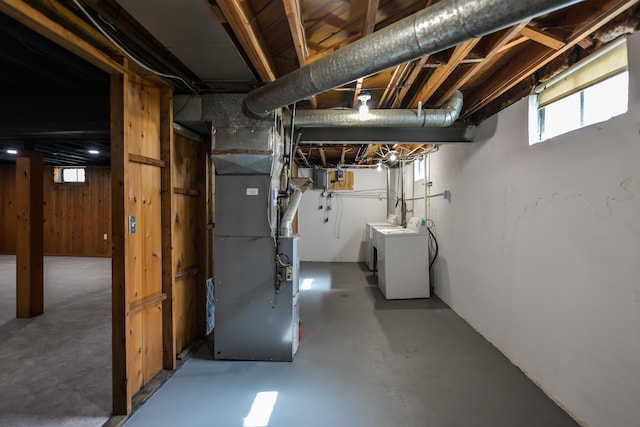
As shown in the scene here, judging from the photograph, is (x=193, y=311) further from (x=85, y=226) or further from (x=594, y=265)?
(x=85, y=226)

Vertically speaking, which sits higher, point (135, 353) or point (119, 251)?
point (119, 251)

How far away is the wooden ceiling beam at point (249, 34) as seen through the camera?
1.41 meters

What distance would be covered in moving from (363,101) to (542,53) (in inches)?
47.6

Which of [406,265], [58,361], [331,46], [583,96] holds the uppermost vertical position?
[331,46]

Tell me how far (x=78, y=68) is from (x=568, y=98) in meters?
3.39

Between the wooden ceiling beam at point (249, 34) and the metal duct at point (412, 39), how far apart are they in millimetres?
164

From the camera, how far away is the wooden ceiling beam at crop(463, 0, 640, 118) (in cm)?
150

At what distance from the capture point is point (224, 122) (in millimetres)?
2414

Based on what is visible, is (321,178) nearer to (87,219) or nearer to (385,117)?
(385,117)

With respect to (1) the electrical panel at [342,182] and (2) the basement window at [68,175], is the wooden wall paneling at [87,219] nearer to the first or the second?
(2) the basement window at [68,175]

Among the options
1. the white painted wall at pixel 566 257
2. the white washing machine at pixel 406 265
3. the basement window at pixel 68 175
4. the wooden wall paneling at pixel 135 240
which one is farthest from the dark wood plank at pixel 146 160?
the basement window at pixel 68 175

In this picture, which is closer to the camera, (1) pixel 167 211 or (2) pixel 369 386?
(2) pixel 369 386

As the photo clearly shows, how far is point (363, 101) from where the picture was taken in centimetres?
247

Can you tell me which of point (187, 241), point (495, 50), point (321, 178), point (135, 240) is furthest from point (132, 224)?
point (321, 178)
